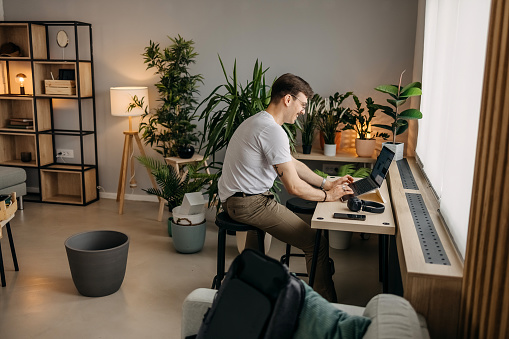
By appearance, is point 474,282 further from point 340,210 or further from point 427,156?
point 427,156

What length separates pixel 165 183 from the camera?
460 cm

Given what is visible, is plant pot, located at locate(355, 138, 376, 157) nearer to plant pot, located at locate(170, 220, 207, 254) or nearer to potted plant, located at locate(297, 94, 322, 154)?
potted plant, located at locate(297, 94, 322, 154)

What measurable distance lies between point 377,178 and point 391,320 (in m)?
1.66

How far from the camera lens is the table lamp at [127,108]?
5.25m

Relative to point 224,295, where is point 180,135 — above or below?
above

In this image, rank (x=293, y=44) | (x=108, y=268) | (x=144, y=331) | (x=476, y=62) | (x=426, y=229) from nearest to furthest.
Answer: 1. (x=476, y=62)
2. (x=426, y=229)
3. (x=144, y=331)
4. (x=108, y=268)
5. (x=293, y=44)

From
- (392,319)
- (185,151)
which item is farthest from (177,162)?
(392,319)

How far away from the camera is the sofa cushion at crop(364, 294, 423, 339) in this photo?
150cm

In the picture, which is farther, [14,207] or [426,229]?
[14,207]

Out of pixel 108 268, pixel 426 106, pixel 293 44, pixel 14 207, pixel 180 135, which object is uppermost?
pixel 293 44

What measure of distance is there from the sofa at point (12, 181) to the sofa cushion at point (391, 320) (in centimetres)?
455

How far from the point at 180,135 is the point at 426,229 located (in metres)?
3.29

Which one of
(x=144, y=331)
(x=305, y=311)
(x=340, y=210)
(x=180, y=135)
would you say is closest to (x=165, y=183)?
(x=180, y=135)

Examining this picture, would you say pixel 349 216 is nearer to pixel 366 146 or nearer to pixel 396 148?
pixel 396 148
